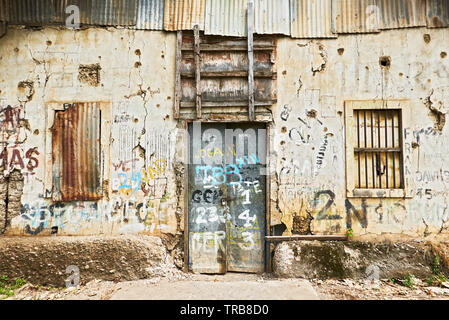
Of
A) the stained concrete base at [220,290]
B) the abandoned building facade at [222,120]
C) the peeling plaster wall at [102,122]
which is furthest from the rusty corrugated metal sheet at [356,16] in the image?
the stained concrete base at [220,290]

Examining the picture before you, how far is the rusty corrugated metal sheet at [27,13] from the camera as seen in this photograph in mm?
5434

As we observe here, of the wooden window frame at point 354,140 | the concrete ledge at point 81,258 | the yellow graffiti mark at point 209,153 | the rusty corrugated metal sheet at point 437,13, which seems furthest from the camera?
the yellow graffiti mark at point 209,153

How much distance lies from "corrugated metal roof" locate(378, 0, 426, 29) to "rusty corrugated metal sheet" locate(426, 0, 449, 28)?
0.08 metres

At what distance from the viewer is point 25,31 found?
17.9 ft

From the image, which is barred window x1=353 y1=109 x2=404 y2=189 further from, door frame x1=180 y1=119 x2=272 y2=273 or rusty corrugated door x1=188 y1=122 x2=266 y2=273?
rusty corrugated door x1=188 y1=122 x2=266 y2=273

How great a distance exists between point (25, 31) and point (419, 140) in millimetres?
6636

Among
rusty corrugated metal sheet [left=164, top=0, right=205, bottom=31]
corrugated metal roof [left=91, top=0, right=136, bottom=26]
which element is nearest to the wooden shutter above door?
rusty corrugated metal sheet [left=164, top=0, right=205, bottom=31]

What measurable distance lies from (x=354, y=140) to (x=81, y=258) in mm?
4679

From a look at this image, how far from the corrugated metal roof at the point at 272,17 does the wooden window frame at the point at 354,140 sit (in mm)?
1631

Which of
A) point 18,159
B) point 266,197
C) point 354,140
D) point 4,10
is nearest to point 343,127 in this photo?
point 354,140

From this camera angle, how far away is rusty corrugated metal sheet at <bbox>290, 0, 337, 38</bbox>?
5.43m

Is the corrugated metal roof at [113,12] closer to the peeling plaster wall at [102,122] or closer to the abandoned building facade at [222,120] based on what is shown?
the abandoned building facade at [222,120]

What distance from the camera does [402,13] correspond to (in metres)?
5.40

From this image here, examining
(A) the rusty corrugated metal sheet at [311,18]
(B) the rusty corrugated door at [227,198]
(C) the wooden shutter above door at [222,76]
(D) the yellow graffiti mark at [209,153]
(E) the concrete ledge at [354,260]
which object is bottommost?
(E) the concrete ledge at [354,260]
